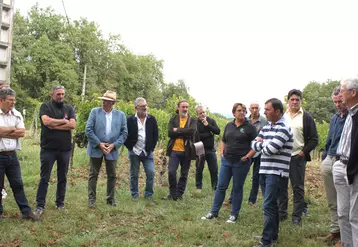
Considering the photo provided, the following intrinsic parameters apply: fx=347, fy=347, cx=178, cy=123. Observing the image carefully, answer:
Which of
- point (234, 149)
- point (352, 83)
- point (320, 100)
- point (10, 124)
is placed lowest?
point (234, 149)

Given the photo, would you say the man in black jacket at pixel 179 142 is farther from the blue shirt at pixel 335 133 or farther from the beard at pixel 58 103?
the blue shirt at pixel 335 133

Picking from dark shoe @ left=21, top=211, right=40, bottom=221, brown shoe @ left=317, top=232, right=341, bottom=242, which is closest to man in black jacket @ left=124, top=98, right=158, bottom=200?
dark shoe @ left=21, top=211, right=40, bottom=221

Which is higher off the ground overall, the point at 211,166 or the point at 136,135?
the point at 136,135

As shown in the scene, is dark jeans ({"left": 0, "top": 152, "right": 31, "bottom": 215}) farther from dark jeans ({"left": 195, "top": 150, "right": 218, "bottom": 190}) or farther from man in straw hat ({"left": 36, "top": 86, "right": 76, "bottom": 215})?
dark jeans ({"left": 195, "top": 150, "right": 218, "bottom": 190})

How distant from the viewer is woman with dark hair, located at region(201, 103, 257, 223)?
541 cm

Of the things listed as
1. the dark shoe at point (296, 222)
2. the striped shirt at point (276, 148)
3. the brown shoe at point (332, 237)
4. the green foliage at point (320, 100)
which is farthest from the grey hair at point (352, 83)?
the green foliage at point (320, 100)

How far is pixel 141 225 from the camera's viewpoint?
5266mm

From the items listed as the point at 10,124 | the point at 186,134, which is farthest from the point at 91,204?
the point at 186,134

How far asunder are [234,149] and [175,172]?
5.97 ft

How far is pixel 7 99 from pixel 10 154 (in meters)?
0.80

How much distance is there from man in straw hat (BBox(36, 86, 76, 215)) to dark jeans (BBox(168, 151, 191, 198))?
2.09 m

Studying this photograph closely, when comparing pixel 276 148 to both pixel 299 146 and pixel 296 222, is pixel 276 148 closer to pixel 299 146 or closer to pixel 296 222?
pixel 299 146

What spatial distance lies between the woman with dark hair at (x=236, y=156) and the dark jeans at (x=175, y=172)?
1.48m

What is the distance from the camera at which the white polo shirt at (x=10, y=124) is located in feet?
16.2
